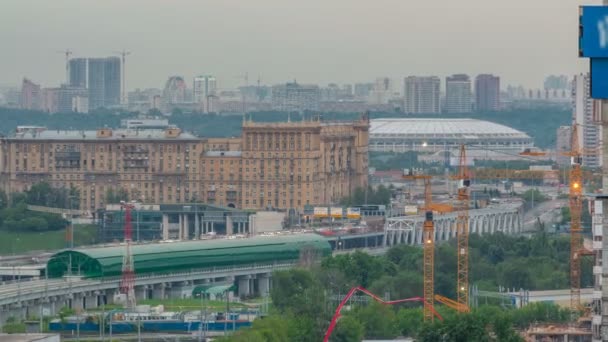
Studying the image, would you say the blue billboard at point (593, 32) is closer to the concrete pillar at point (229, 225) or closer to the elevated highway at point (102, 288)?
the elevated highway at point (102, 288)

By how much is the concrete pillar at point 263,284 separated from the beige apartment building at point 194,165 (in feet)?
97.4

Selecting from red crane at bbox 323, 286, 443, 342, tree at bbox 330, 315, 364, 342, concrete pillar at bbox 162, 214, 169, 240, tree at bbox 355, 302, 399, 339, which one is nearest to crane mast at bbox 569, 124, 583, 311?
red crane at bbox 323, 286, 443, 342

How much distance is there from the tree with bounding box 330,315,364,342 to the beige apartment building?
5785 centimetres

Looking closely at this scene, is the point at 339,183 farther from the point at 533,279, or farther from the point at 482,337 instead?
the point at 482,337

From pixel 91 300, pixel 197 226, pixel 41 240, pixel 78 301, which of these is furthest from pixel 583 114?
pixel 78 301

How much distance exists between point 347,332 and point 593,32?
27.9 m

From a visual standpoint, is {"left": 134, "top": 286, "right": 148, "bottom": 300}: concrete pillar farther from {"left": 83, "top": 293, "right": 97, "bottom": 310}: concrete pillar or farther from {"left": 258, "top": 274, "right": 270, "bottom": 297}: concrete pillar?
{"left": 258, "top": 274, "right": 270, "bottom": 297}: concrete pillar

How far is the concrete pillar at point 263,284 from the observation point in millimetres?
80900

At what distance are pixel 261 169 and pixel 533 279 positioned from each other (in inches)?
1639

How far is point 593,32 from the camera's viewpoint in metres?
26.5

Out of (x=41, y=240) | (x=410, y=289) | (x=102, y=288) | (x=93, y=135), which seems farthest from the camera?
(x=93, y=135)

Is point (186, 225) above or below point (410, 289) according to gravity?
below

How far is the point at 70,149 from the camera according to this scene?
119062mm

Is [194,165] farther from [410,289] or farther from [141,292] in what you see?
[410,289]
